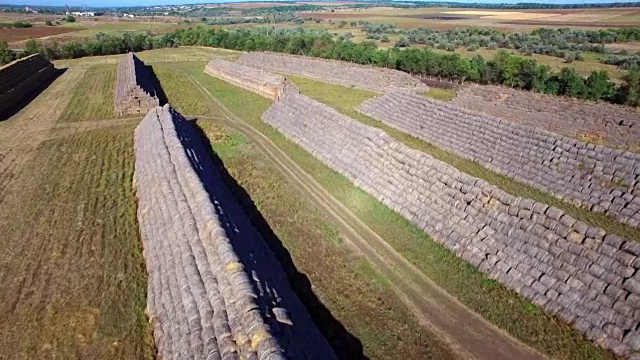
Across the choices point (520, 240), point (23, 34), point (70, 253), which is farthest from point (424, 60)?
point (23, 34)

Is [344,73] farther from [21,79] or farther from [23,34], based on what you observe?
[23,34]

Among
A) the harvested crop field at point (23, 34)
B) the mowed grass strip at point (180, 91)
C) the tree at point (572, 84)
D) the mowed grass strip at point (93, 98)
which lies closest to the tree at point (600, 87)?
the tree at point (572, 84)

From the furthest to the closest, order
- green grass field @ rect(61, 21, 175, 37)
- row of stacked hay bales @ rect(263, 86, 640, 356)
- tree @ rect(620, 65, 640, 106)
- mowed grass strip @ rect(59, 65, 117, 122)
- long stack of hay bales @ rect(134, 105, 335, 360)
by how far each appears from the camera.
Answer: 1. green grass field @ rect(61, 21, 175, 37)
2. tree @ rect(620, 65, 640, 106)
3. mowed grass strip @ rect(59, 65, 117, 122)
4. row of stacked hay bales @ rect(263, 86, 640, 356)
5. long stack of hay bales @ rect(134, 105, 335, 360)

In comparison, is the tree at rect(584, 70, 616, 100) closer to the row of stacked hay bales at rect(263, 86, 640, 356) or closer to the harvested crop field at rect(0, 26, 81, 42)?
the row of stacked hay bales at rect(263, 86, 640, 356)

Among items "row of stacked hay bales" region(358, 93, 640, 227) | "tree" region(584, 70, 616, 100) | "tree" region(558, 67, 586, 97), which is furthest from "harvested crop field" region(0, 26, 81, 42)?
"tree" region(584, 70, 616, 100)

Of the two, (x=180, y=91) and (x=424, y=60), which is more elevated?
(x=424, y=60)

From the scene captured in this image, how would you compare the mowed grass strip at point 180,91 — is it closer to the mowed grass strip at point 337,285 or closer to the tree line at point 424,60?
the mowed grass strip at point 337,285
